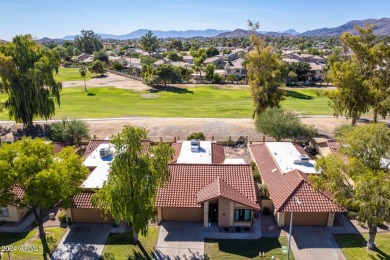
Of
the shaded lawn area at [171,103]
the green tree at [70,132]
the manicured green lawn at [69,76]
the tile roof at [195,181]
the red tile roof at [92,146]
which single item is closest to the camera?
the tile roof at [195,181]

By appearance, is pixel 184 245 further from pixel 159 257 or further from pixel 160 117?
pixel 160 117

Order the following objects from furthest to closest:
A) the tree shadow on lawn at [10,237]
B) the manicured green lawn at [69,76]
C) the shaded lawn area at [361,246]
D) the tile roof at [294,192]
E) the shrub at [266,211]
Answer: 1. the manicured green lawn at [69,76]
2. the shrub at [266,211]
3. the tile roof at [294,192]
4. the tree shadow on lawn at [10,237]
5. the shaded lawn area at [361,246]

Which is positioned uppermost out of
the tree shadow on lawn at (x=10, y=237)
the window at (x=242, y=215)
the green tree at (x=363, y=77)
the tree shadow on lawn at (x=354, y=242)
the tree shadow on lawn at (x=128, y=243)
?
the green tree at (x=363, y=77)

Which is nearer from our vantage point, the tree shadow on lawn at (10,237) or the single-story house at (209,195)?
the tree shadow on lawn at (10,237)

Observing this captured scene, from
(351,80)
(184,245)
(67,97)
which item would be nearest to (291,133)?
(351,80)

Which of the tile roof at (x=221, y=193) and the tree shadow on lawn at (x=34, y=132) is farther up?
the tile roof at (x=221, y=193)

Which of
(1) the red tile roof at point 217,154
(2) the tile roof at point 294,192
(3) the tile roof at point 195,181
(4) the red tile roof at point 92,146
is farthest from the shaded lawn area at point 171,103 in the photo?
(2) the tile roof at point 294,192

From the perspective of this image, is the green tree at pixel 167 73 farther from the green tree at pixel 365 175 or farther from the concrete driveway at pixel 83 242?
the green tree at pixel 365 175
